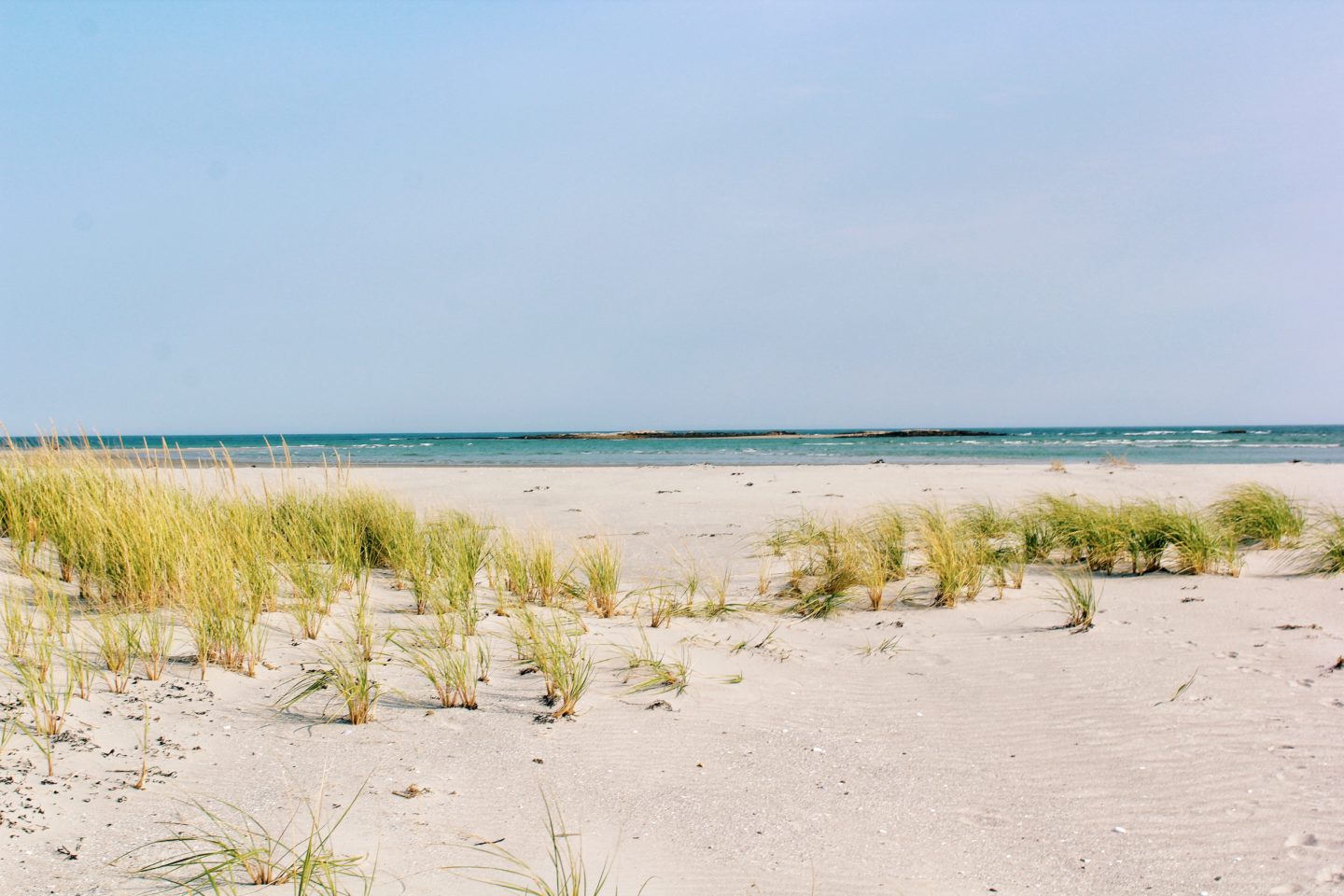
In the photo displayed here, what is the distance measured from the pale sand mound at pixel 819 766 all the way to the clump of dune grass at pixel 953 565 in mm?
745

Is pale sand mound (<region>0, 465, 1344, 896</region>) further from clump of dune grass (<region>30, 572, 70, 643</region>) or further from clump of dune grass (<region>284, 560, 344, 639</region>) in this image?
clump of dune grass (<region>30, 572, 70, 643</region>)

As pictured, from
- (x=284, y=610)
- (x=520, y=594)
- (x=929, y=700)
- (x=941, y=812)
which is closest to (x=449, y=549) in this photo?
(x=520, y=594)

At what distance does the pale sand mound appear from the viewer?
8.36ft

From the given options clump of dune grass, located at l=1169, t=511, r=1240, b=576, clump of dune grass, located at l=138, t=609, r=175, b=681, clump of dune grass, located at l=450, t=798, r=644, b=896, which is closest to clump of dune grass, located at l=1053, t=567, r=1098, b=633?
clump of dune grass, located at l=1169, t=511, r=1240, b=576

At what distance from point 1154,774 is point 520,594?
385cm

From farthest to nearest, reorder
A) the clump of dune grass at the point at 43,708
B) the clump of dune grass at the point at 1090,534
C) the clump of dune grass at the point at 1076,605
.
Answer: the clump of dune grass at the point at 1090,534 < the clump of dune grass at the point at 1076,605 < the clump of dune grass at the point at 43,708

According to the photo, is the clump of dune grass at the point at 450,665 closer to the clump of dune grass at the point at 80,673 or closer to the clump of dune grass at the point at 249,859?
the clump of dune grass at the point at 249,859

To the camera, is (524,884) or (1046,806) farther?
(1046,806)

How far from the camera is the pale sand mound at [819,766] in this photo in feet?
8.36

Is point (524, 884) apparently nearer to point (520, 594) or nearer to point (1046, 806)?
point (1046, 806)

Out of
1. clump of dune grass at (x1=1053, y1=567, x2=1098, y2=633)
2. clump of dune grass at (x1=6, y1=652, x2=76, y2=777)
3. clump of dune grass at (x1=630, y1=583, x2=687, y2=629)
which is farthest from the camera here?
clump of dune grass at (x1=630, y1=583, x2=687, y2=629)

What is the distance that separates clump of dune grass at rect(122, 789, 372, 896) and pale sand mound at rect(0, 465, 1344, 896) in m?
0.09

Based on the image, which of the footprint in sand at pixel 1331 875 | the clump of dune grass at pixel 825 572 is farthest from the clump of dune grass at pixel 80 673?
the footprint in sand at pixel 1331 875

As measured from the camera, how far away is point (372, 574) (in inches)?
246
